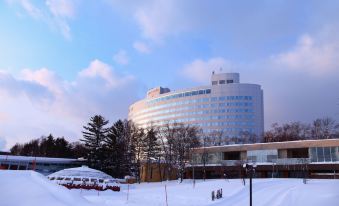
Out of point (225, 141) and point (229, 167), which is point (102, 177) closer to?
point (229, 167)

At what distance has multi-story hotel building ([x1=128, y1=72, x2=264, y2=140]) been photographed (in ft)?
505

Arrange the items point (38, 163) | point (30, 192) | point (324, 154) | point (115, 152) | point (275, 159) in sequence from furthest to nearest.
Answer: point (38, 163) < point (115, 152) < point (275, 159) < point (324, 154) < point (30, 192)

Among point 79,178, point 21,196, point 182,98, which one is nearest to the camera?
point 21,196

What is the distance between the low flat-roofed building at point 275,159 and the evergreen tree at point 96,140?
20617mm

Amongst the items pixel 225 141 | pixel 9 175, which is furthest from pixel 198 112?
pixel 9 175

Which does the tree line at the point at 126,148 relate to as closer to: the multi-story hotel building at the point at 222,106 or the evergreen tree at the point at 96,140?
the evergreen tree at the point at 96,140

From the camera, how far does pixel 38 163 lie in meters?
87.1

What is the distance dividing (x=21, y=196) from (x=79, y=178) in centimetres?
4094

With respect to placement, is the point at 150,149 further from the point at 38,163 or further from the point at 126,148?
the point at 38,163

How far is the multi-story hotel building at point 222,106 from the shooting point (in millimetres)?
153875

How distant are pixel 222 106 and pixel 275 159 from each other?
8538 centimetres

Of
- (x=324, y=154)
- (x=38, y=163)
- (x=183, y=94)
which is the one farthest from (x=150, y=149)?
(x=183, y=94)

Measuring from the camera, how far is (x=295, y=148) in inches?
2835

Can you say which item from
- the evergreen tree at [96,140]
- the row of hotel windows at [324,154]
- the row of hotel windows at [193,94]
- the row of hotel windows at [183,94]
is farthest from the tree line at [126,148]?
the row of hotel windows at [183,94]
